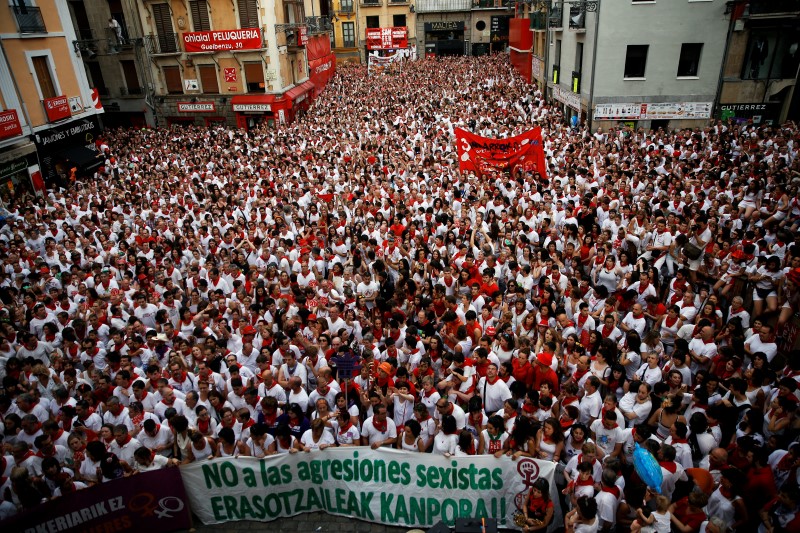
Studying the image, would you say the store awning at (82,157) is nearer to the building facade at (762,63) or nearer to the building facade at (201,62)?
the building facade at (201,62)

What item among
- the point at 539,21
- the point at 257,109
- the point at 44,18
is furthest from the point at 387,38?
the point at 44,18

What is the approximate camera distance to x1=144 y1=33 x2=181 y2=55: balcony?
1158 inches

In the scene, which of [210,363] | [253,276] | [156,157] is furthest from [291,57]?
[210,363]

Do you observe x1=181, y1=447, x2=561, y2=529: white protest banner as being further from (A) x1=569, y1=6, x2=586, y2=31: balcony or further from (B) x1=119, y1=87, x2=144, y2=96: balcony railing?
(B) x1=119, y1=87, x2=144, y2=96: balcony railing

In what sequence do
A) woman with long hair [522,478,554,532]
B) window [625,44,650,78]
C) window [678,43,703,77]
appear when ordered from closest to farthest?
woman with long hair [522,478,554,532]
window [678,43,703,77]
window [625,44,650,78]

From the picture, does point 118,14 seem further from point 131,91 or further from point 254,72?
point 254,72

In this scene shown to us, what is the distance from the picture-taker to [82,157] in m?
21.6

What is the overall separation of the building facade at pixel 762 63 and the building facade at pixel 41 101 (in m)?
27.9

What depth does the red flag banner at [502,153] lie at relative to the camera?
14.6m

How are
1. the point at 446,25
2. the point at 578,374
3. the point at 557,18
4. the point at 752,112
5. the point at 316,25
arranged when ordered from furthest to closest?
the point at 446,25, the point at 316,25, the point at 557,18, the point at 752,112, the point at 578,374

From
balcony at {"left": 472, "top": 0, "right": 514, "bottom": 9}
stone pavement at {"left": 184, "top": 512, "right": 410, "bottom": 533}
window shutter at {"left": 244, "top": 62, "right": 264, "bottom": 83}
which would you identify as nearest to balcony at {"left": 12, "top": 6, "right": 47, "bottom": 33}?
window shutter at {"left": 244, "top": 62, "right": 264, "bottom": 83}

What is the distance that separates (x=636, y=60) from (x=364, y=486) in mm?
23442

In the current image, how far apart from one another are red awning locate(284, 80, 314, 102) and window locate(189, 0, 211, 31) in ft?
18.1

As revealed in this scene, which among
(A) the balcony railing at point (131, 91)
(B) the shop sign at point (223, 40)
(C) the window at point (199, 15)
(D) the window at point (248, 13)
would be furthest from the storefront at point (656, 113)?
(A) the balcony railing at point (131, 91)
